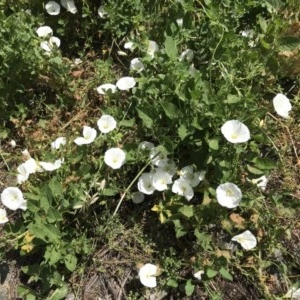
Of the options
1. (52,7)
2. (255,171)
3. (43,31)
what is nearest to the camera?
(255,171)

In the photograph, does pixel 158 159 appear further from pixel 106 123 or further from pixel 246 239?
pixel 246 239

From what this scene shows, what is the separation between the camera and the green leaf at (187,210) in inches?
84.7

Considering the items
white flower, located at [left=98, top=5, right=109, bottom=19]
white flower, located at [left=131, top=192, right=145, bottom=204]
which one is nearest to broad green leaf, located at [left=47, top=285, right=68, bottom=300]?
white flower, located at [left=131, top=192, right=145, bottom=204]

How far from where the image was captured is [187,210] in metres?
2.17

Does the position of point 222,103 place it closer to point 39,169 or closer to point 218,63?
point 218,63

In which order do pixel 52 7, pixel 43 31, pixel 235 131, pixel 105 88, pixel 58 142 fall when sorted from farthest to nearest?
pixel 52 7 → pixel 43 31 → pixel 105 88 → pixel 58 142 → pixel 235 131

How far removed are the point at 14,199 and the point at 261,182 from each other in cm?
107

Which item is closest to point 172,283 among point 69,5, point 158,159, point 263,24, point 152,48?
point 158,159

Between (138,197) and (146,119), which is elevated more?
(146,119)

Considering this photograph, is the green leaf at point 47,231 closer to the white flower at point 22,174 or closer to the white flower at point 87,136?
the white flower at point 22,174

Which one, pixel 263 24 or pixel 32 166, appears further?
pixel 263 24

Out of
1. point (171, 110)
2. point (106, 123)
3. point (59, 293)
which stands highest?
point (171, 110)

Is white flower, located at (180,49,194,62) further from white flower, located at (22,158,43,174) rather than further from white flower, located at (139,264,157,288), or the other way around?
white flower, located at (139,264,157,288)

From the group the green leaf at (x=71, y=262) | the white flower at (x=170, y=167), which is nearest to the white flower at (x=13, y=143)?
the green leaf at (x=71, y=262)
